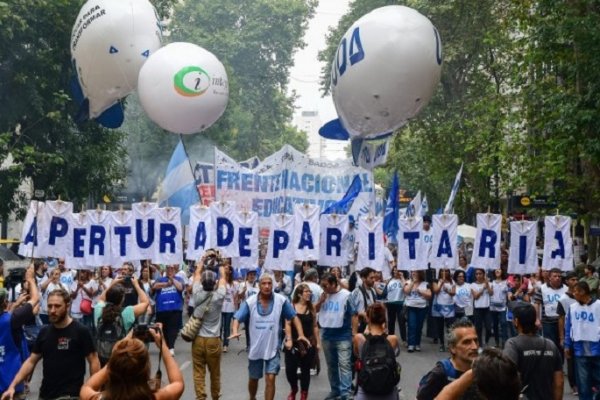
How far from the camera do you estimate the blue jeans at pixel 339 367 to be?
1073 centimetres

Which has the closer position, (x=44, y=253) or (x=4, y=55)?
(x=44, y=253)

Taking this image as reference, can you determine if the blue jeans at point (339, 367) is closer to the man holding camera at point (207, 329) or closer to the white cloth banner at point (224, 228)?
the man holding camera at point (207, 329)

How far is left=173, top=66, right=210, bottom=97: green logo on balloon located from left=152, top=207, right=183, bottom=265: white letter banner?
2166mm

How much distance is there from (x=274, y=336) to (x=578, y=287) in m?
3.41

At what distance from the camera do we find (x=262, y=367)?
35.0ft

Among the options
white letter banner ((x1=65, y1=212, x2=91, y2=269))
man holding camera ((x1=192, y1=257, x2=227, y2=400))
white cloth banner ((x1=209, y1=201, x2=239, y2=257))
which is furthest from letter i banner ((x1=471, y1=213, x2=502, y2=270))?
white letter banner ((x1=65, y1=212, x2=91, y2=269))

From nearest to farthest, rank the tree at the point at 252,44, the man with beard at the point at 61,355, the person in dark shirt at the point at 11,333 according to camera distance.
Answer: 1. the man with beard at the point at 61,355
2. the person in dark shirt at the point at 11,333
3. the tree at the point at 252,44

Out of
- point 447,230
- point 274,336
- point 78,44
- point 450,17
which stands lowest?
point 274,336

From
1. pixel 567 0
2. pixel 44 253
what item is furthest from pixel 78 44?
pixel 567 0

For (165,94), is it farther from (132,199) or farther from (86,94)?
(132,199)

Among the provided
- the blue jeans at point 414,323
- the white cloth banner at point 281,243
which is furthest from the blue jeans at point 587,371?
the blue jeans at point 414,323

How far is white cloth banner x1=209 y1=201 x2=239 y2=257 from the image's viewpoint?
14.5m

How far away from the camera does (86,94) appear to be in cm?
1691

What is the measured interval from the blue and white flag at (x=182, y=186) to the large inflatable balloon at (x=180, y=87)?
1570 millimetres
